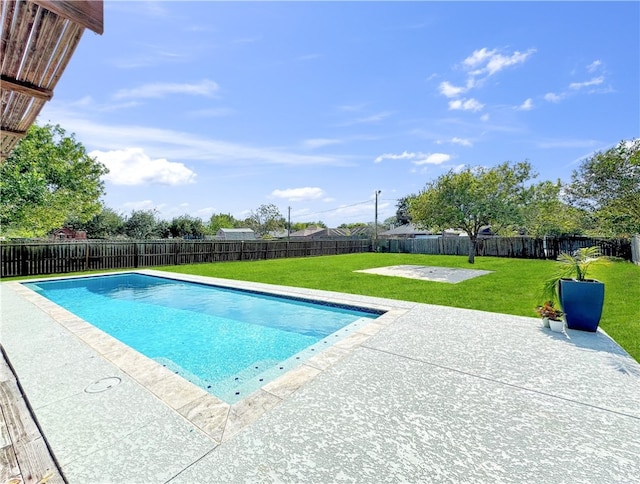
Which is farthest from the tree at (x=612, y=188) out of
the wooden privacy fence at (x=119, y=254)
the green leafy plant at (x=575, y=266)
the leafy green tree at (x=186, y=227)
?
the leafy green tree at (x=186, y=227)

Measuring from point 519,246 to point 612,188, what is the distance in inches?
212

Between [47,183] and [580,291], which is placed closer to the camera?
[580,291]

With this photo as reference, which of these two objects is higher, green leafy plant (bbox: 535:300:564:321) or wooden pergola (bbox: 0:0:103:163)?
wooden pergola (bbox: 0:0:103:163)

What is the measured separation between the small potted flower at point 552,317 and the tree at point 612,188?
11.2 metres

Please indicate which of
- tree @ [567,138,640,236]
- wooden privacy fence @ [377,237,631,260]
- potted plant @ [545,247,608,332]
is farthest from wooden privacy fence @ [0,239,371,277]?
tree @ [567,138,640,236]

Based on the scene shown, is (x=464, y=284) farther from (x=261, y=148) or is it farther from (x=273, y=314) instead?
(x=261, y=148)

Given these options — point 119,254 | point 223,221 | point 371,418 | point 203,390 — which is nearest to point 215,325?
point 203,390

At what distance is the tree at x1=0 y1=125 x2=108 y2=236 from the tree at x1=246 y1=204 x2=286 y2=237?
31.6 meters

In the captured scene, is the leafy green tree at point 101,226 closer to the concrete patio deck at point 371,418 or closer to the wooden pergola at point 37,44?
the concrete patio deck at point 371,418

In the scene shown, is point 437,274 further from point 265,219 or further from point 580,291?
point 265,219

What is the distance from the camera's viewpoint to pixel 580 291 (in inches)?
167

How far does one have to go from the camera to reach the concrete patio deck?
174 centimetres

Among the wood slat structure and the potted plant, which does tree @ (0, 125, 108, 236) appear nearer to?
the wood slat structure

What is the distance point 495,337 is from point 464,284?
510cm
